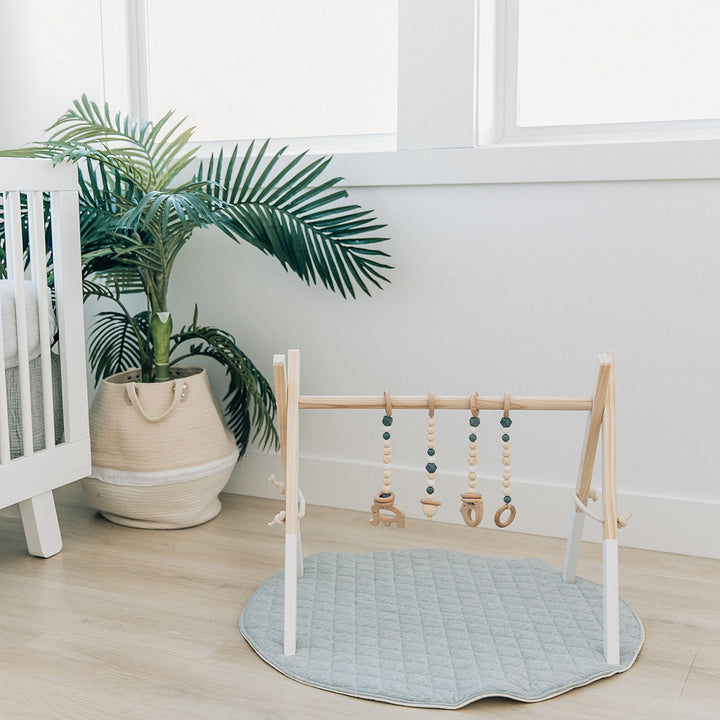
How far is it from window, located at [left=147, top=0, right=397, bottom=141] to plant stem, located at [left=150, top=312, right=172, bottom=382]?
2.03ft

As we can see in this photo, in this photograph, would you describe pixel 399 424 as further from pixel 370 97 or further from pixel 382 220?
pixel 370 97

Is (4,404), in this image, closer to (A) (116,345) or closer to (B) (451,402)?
(A) (116,345)

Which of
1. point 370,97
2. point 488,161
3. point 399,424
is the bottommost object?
point 399,424

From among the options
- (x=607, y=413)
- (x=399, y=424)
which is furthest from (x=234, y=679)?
(x=399, y=424)

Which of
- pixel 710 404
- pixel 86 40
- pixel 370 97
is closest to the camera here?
pixel 710 404

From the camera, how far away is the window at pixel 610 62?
6.16 feet

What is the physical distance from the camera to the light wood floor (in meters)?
1.29

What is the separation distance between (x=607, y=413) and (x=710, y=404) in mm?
536

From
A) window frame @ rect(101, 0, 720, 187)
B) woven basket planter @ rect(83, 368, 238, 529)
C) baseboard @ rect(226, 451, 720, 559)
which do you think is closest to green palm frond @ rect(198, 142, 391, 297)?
window frame @ rect(101, 0, 720, 187)

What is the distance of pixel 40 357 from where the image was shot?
5.90ft

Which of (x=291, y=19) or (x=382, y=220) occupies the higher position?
(x=291, y=19)

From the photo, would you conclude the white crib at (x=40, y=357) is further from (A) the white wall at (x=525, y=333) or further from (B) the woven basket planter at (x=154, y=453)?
(A) the white wall at (x=525, y=333)

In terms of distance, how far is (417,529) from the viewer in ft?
6.70

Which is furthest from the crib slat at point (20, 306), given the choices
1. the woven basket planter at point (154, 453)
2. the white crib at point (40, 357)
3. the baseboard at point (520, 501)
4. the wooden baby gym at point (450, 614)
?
the baseboard at point (520, 501)
